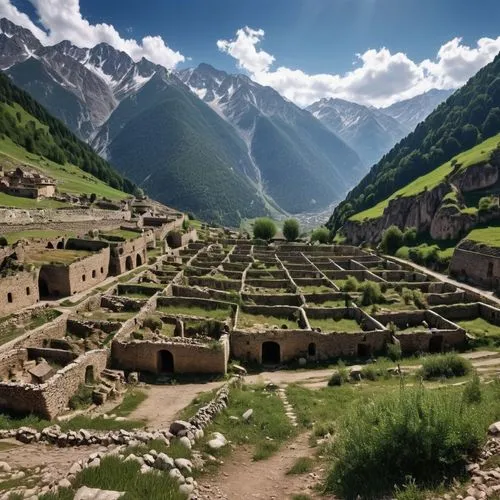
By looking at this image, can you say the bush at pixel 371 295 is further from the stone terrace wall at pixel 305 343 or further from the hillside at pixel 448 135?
the hillside at pixel 448 135

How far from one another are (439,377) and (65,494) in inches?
684

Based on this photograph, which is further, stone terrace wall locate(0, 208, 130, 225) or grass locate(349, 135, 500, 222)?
grass locate(349, 135, 500, 222)

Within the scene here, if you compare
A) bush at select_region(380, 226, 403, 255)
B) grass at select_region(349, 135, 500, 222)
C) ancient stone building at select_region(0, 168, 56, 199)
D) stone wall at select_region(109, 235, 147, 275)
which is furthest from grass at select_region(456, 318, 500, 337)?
grass at select_region(349, 135, 500, 222)

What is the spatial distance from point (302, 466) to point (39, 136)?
145280mm

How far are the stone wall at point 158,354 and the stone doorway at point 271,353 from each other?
3848 mm

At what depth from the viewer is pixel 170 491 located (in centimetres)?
866

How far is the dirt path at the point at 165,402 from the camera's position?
16411 millimetres

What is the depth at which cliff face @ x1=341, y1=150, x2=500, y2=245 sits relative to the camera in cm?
7000

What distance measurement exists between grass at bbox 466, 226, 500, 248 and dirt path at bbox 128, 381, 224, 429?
139 ft

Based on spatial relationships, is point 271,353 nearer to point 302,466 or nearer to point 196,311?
point 196,311

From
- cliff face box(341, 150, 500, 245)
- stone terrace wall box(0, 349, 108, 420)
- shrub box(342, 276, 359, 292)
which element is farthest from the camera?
cliff face box(341, 150, 500, 245)

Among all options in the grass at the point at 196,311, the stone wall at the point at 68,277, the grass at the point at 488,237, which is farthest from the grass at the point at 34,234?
the grass at the point at 488,237

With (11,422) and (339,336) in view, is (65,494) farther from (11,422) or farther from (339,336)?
(339,336)

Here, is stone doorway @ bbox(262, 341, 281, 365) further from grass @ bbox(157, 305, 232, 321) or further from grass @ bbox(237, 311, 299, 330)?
grass @ bbox(157, 305, 232, 321)
